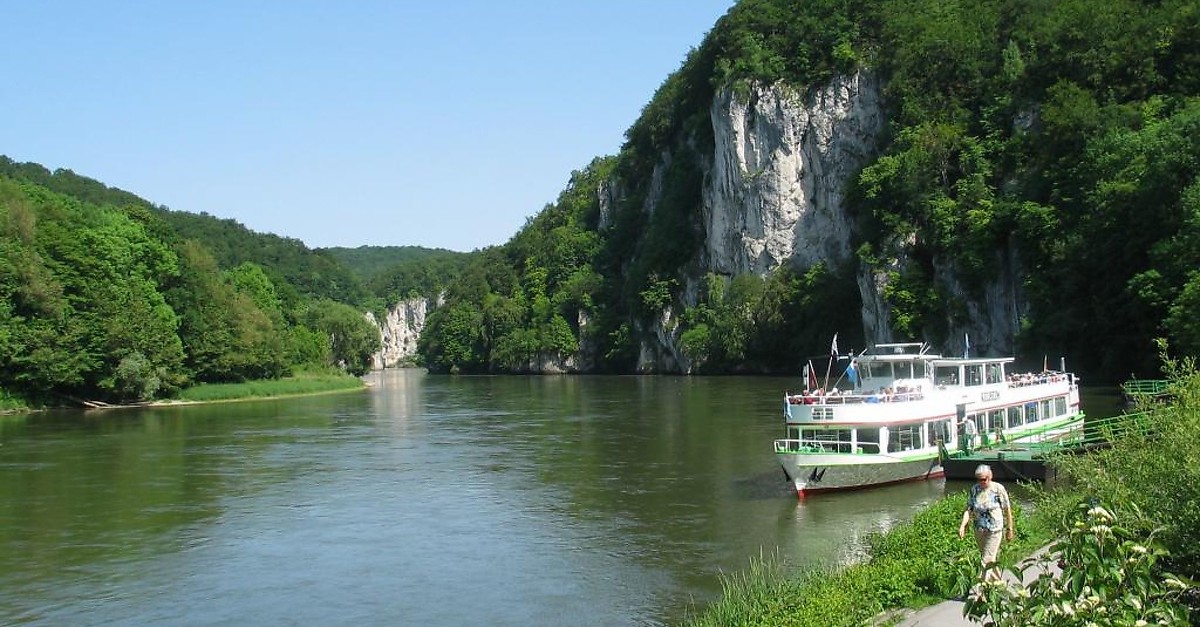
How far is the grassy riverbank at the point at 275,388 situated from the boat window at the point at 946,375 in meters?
66.5

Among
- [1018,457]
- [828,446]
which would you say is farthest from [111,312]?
[1018,457]

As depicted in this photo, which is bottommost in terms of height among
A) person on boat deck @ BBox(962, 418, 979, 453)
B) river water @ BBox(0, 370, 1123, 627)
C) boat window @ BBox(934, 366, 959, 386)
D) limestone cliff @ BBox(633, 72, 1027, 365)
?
river water @ BBox(0, 370, 1123, 627)

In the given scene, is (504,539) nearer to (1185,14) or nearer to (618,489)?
(618,489)

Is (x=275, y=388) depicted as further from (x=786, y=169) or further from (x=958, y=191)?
(x=958, y=191)

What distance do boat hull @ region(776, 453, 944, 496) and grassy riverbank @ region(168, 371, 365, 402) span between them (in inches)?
2665

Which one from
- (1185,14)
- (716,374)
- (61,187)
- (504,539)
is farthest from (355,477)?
(61,187)

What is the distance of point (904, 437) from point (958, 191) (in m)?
57.8

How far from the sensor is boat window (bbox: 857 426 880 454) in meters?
34.0

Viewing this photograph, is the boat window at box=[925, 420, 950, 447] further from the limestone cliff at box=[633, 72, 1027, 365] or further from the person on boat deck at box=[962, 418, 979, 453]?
the limestone cliff at box=[633, 72, 1027, 365]

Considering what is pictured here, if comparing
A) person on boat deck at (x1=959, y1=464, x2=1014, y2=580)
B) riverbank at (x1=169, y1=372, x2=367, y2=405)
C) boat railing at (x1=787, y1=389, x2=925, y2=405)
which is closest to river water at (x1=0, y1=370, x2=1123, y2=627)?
boat railing at (x1=787, y1=389, x2=925, y2=405)

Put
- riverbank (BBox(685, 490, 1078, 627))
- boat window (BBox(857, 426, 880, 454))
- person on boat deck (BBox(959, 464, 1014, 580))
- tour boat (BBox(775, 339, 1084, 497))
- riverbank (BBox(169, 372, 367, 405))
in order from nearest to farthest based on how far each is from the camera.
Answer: riverbank (BBox(685, 490, 1078, 627)) → person on boat deck (BBox(959, 464, 1014, 580)) → tour boat (BBox(775, 339, 1084, 497)) → boat window (BBox(857, 426, 880, 454)) → riverbank (BBox(169, 372, 367, 405))

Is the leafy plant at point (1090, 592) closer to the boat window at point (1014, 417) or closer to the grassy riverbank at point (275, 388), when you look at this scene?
the boat window at point (1014, 417)

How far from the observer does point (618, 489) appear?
117ft

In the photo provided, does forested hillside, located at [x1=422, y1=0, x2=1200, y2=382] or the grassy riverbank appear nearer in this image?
forested hillside, located at [x1=422, y1=0, x2=1200, y2=382]
